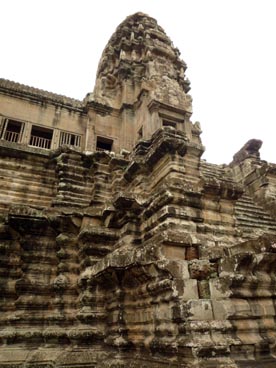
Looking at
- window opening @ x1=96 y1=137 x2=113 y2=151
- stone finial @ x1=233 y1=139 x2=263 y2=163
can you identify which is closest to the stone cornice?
window opening @ x1=96 y1=137 x2=113 y2=151

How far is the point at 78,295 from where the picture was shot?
8.02 m

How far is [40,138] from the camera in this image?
13.3 metres

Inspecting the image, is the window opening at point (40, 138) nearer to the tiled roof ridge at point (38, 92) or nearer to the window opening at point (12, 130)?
the window opening at point (12, 130)

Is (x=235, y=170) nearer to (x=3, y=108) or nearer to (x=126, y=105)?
(x=126, y=105)

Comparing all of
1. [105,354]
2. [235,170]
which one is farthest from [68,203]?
[235,170]

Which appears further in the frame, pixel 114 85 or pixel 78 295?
pixel 114 85

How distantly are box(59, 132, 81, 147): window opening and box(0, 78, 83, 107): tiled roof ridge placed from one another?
1.72 metres

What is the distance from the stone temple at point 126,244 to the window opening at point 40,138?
0.13 metres

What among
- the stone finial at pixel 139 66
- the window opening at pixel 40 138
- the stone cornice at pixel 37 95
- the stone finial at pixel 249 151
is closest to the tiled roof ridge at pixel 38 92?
the stone cornice at pixel 37 95

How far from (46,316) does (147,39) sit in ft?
54.3

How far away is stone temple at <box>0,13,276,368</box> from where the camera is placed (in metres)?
4.96

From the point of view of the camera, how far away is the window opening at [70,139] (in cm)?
1337

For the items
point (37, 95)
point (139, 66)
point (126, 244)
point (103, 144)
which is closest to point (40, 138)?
point (37, 95)

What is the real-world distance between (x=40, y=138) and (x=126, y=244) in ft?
27.0
